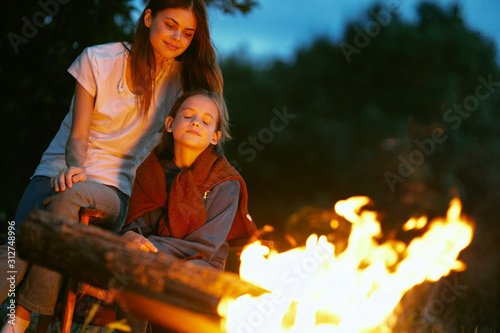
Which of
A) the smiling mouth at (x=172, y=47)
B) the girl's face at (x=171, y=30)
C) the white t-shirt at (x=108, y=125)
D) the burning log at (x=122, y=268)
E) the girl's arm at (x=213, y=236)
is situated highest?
the girl's face at (x=171, y=30)

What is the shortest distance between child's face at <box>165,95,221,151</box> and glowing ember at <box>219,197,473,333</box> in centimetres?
61

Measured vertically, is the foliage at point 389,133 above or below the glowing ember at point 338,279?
above

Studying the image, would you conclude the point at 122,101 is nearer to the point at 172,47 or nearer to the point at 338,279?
the point at 172,47

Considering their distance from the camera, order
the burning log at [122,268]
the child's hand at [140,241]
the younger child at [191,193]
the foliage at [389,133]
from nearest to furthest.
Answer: the burning log at [122,268], the child's hand at [140,241], the younger child at [191,193], the foliage at [389,133]

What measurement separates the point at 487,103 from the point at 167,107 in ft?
13.9

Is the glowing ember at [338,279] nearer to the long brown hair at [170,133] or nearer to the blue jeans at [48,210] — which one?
the long brown hair at [170,133]

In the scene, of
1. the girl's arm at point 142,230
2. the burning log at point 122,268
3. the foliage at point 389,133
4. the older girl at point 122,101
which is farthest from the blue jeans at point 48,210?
the foliage at point 389,133

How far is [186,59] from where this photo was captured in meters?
2.94

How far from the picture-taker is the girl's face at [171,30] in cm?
267

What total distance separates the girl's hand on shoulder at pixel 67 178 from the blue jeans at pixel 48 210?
0.08ft

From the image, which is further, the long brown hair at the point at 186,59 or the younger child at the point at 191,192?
the long brown hair at the point at 186,59

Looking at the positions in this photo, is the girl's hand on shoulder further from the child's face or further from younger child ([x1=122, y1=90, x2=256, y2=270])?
the child's face

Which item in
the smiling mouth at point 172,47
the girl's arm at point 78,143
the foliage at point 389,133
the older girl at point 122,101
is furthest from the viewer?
the foliage at point 389,133

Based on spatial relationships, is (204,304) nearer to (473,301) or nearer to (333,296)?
(333,296)
